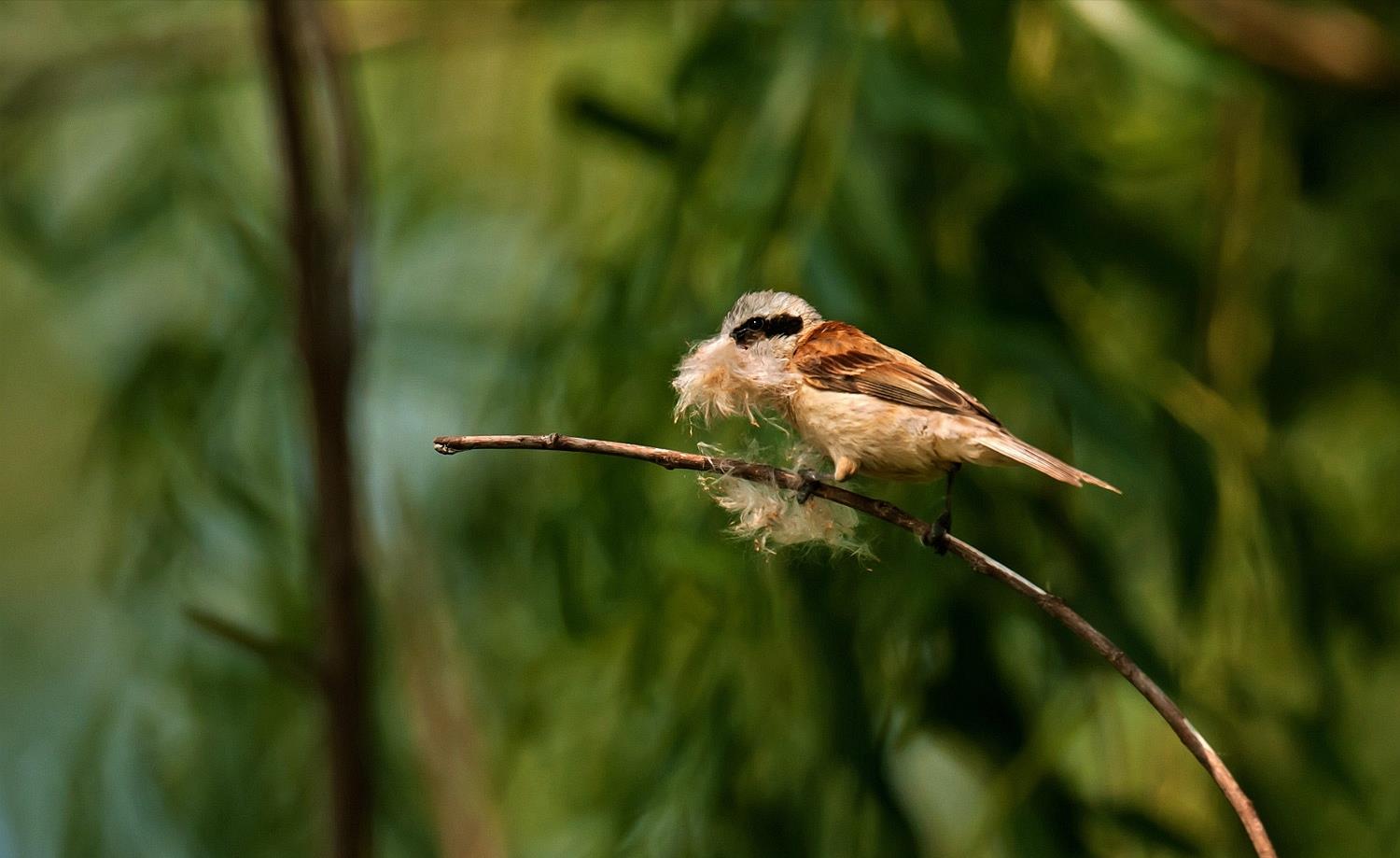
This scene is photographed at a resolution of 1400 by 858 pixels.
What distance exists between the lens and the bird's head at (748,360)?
1417 millimetres

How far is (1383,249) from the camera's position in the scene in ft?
8.87

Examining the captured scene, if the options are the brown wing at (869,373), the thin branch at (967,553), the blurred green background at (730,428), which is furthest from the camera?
the blurred green background at (730,428)

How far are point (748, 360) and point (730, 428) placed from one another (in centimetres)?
38

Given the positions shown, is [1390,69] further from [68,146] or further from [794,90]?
[68,146]

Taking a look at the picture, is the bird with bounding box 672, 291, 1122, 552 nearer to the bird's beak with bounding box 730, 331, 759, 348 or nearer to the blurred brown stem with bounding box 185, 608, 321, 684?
the bird's beak with bounding box 730, 331, 759, 348

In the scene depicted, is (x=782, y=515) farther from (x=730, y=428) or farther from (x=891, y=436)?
(x=730, y=428)

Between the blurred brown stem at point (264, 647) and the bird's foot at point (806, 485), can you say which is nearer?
the blurred brown stem at point (264, 647)

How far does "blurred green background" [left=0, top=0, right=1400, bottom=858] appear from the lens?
1.96 m

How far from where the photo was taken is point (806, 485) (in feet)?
4.50

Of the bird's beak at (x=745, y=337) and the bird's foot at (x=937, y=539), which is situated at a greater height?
the bird's beak at (x=745, y=337)

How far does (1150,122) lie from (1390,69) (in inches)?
19.3

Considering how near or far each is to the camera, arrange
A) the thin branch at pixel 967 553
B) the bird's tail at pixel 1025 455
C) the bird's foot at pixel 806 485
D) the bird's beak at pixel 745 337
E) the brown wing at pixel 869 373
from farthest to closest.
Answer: the bird's beak at pixel 745 337 → the brown wing at pixel 869 373 → the bird's foot at pixel 806 485 → the bird's tail at pixel 1025 455 → the thin branch at pixel 967 553

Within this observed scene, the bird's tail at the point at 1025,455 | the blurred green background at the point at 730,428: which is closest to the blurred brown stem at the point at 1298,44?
the blurred green background at the point at 730,428

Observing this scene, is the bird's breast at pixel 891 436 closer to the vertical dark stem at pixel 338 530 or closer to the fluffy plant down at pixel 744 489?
the fluffy plant down at pixel 744 489
